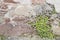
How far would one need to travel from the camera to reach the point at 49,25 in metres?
2.84

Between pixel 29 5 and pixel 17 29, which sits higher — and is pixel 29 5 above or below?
above

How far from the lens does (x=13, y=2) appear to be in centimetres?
296

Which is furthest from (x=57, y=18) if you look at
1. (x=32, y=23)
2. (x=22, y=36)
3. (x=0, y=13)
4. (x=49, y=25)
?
(x=0, y=13)

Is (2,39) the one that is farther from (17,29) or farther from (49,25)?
(49,25)

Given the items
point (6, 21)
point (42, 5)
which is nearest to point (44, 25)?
point (42, 5)

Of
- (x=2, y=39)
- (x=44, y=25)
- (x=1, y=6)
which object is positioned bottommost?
(x=2, y=39)

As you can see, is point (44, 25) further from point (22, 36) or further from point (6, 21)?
point (6, 21)

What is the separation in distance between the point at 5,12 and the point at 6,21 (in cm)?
12

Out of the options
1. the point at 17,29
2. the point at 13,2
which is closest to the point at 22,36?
the point at 17,29

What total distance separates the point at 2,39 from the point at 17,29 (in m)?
0.23

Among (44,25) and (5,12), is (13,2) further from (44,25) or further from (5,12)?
(44,25)

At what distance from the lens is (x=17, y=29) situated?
283cm

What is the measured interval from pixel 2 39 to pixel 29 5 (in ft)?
1.86

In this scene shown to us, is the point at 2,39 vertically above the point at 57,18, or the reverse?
the point at 57,18
